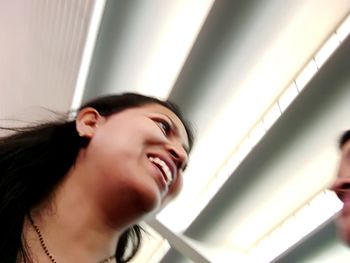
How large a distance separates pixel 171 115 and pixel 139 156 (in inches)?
8.8

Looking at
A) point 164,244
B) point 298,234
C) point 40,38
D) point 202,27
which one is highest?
point 202,27

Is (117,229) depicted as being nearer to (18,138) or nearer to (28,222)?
(28,222)

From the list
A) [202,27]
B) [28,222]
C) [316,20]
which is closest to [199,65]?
[202,27]

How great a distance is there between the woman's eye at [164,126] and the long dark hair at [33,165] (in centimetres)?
9

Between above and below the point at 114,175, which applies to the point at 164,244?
below

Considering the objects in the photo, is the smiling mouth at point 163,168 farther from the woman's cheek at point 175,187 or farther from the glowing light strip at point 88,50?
the glowing light strip at point 88,50

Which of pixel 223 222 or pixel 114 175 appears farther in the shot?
pixel 223 222

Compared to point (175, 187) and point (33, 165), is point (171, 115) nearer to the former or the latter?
point (175, 187)

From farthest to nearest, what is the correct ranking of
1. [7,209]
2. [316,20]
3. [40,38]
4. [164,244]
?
[164,244], [40,38], [316,20], [7,209]

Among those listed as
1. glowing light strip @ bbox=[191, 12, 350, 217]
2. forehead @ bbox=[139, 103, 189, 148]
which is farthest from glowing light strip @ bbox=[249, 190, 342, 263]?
forehead @ bbox=[139, 103, 189, 148]

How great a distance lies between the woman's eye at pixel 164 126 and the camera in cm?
105

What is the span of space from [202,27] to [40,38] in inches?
25.2

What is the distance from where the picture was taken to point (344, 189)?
127cm

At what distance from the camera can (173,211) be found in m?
2.54
